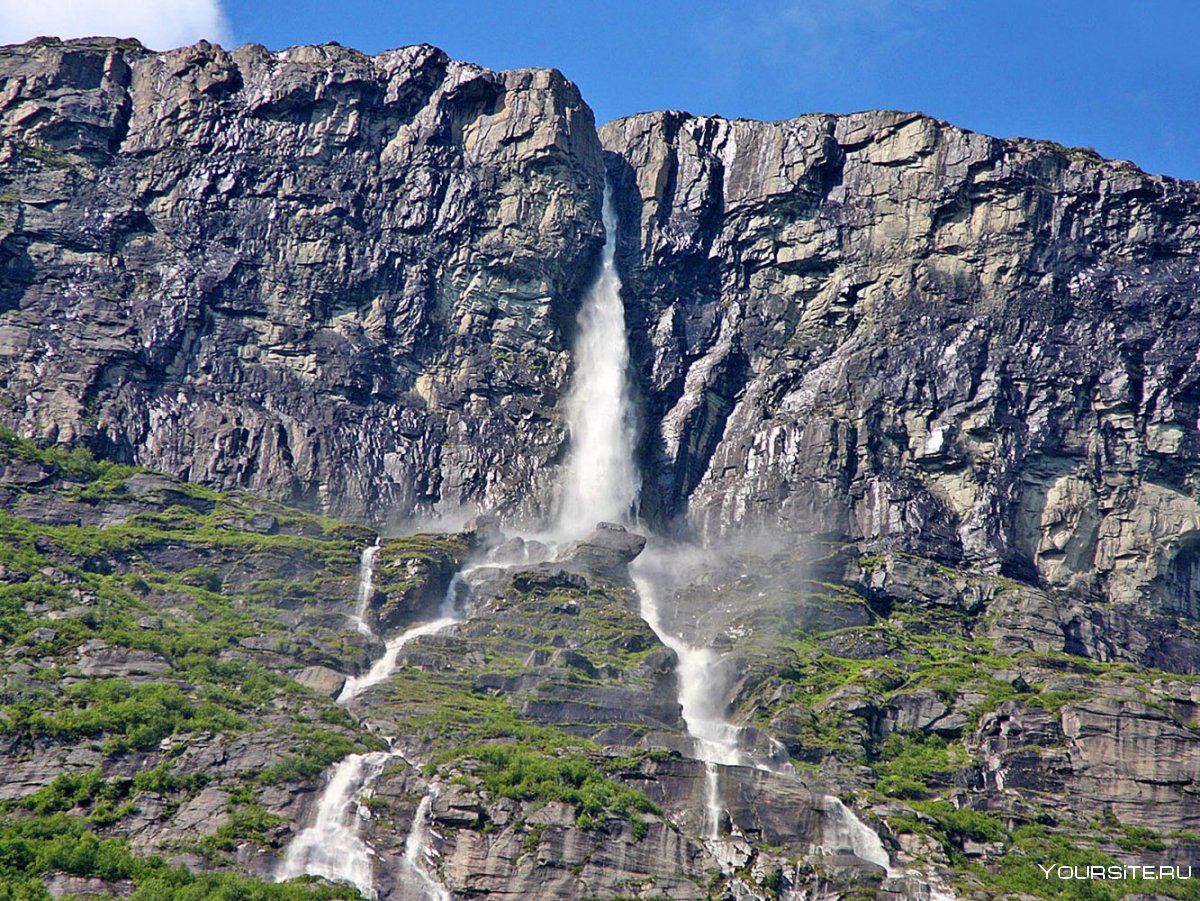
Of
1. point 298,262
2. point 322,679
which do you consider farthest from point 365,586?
point 298,262

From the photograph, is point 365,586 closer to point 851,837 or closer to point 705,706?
point 705,706

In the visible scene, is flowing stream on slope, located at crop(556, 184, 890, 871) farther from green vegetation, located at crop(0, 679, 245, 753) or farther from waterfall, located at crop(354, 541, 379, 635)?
green vegetation, located at crop(0, 679, 245, 753)

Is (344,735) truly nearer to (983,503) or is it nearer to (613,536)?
(613,536)

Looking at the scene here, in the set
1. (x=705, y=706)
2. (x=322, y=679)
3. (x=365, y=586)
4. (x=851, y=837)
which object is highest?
(x=365, y=586)

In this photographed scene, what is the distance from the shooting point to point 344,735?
9625cm

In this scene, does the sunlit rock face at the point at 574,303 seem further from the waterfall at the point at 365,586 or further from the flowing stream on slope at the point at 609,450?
the waterfall at the point at 365,586

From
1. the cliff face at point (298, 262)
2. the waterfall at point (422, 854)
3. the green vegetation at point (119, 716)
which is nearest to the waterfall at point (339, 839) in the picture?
the waterfall at point (422, 854)

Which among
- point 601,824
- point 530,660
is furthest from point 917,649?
point 601,824

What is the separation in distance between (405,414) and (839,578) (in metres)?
42.8

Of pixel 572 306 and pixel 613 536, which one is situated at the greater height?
pixel 572 306

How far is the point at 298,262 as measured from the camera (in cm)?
14700

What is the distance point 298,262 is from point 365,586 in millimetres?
40106

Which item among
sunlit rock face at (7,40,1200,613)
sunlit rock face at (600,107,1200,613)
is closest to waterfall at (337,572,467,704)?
sunlit rock face at (7,40,1200,613)

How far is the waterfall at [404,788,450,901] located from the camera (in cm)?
8356
